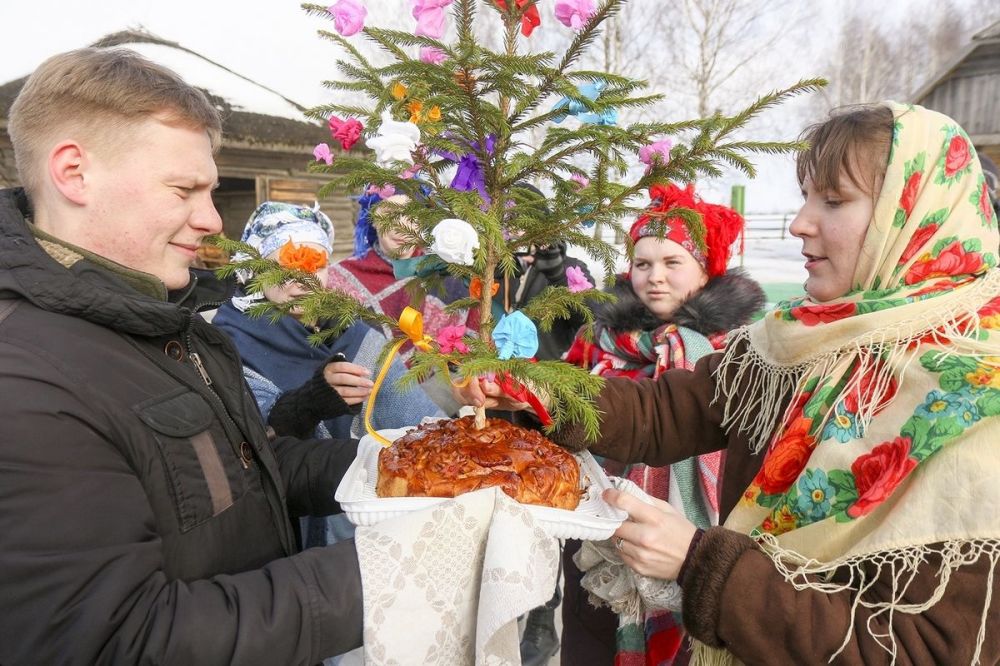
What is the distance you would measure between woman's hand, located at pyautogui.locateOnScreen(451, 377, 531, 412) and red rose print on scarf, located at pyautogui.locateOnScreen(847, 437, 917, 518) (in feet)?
2.60

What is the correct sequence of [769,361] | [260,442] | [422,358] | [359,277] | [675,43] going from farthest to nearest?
[675,43], [359,277], [769,361], [260,442], [422,358]

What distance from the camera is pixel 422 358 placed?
114 cm

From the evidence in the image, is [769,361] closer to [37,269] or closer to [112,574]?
[112,574]

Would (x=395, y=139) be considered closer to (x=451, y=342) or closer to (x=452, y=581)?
(x=451, y=342)

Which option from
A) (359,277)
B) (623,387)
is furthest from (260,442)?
(359,277)

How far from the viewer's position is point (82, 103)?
1098mm

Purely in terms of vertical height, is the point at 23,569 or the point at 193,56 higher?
the point at 193,56

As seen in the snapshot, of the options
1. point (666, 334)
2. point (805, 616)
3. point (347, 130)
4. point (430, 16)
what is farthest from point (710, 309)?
point (430, 16)

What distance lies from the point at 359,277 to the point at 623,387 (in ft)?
5.83

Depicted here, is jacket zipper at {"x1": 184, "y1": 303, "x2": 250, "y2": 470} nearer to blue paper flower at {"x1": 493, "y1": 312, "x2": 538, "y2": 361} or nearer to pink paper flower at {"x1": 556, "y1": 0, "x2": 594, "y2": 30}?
blue paper flower at {"x1": 493, "y1": 312, "x2": 538, "y2": 361}

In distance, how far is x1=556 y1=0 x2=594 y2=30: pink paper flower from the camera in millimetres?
1181

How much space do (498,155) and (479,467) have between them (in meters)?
0.68

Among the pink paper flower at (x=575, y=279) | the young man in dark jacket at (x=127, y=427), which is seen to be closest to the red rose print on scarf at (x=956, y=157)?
the young man in dark jacket at (x=127, y=427)

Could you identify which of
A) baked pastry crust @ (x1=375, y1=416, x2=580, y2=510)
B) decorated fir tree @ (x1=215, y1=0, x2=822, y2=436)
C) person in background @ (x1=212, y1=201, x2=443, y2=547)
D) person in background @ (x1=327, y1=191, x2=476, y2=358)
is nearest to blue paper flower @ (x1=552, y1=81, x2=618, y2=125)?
decorated fir tree @ (x1=215, y1=0, x2=822, y2=436)
